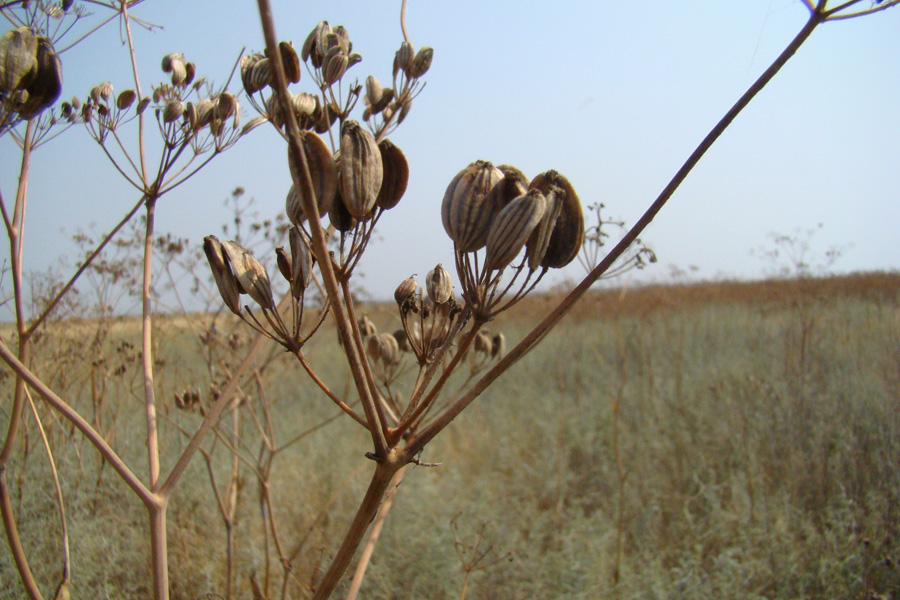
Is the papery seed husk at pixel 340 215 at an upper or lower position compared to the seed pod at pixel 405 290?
upper

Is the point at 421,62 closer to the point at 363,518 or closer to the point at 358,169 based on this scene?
the point at 358,169

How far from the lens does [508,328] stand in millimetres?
11789

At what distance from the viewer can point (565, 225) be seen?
87 centimetres

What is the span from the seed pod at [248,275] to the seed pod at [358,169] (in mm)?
197

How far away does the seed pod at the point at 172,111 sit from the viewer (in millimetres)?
1614

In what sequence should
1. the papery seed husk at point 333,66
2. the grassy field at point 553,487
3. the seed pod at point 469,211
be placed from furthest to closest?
→ the grassy field at point 553,487
the papery seed husk at point 333,66
the seed pod at point 469,211

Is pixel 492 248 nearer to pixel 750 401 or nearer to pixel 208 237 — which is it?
pixel 208 237

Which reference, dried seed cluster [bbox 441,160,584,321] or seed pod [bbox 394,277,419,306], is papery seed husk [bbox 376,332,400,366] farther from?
dried seed cluster [bbox 441,160,584,321]

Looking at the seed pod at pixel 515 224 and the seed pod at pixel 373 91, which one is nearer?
the seed pod at pixel 515 224

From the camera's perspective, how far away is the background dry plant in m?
0.80

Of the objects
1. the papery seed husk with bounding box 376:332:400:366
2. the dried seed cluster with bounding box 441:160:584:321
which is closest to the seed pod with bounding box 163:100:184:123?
Result: the papery seed husk with bounding box 376:332:400:366

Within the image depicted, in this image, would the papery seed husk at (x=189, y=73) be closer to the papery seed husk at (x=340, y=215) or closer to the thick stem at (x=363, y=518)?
the papery seed husk at (x=340, y=215)

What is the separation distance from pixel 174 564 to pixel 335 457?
202 cm

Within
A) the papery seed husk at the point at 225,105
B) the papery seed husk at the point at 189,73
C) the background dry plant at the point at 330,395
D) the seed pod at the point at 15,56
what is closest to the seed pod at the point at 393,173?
the background dry plant at the point at 330,395
